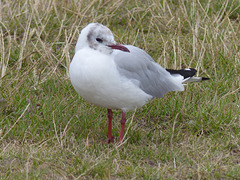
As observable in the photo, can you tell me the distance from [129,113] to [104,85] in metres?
1.13

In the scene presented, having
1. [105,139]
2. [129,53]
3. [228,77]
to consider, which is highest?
[129,53]

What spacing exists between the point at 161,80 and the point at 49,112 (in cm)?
113

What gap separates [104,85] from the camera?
3.65 metres

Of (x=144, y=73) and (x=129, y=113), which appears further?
(x=129, y=113)

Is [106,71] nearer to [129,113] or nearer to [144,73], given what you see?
[144,73]

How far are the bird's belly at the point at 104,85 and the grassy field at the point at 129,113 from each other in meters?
0.35

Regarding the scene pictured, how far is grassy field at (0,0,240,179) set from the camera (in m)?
3.61

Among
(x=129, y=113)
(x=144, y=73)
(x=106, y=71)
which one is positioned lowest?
(x=129, y=113)

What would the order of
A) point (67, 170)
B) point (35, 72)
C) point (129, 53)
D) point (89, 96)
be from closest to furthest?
point (67, 170)
point (89, 96)
point (129, 53)
point (35, 72)

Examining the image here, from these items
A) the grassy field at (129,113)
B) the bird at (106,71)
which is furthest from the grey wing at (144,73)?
the grassy field at (129,113)

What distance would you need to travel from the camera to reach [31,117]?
4336mm

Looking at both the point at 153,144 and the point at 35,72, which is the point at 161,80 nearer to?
the point at 153,144

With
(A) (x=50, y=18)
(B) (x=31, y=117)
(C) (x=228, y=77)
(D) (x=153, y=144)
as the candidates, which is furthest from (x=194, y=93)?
(A) (x=50, y=18)

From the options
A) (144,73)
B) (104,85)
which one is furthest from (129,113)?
(104,85)
